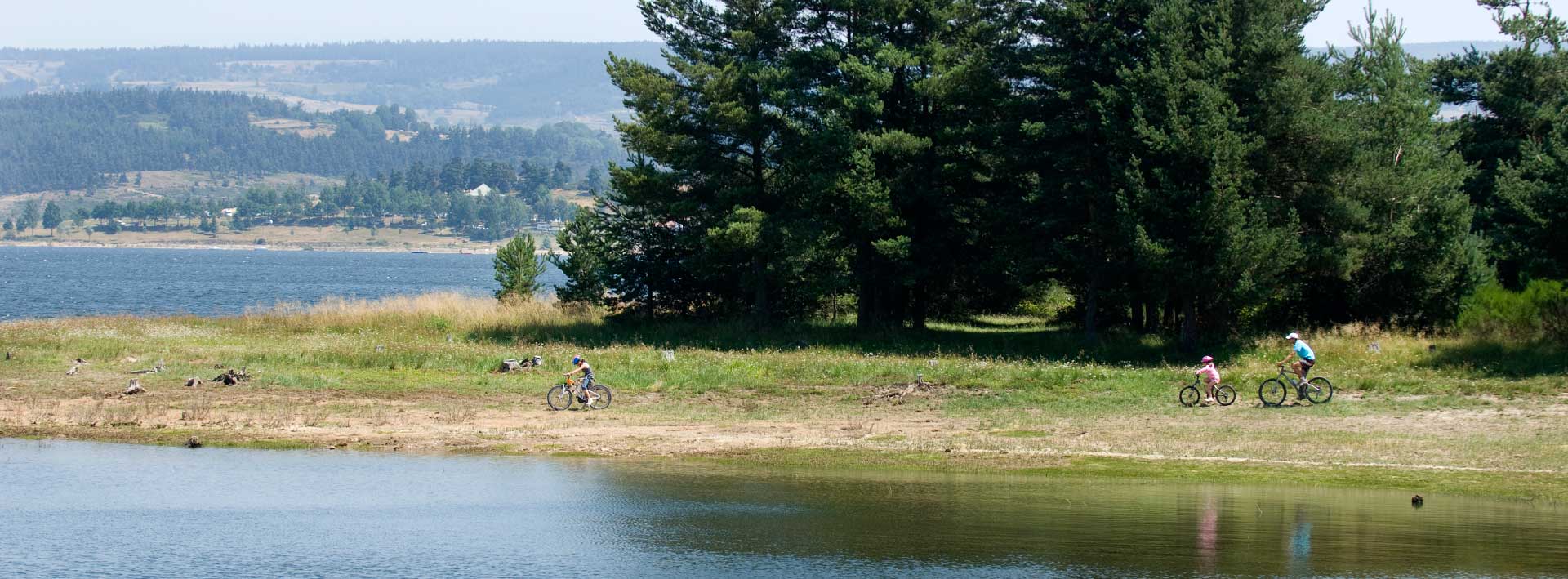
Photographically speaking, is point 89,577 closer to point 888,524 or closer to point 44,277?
point 888,524

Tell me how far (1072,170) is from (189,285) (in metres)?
102

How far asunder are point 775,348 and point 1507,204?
25384 millimetres

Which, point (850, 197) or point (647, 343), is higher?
point (850, 197)

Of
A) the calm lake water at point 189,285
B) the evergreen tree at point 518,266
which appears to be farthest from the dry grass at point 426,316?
the calm lake water at point 189,285

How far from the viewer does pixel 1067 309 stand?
53969 mm

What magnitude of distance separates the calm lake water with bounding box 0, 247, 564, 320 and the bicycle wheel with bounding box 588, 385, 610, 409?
31.6 m

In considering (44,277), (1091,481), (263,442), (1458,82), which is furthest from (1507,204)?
(44,277)

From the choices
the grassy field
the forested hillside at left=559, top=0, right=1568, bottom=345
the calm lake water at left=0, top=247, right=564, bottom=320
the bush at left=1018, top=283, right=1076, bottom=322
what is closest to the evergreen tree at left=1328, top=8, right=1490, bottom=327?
the forested hillside at left=559, top=0, right=1568, bottom=345

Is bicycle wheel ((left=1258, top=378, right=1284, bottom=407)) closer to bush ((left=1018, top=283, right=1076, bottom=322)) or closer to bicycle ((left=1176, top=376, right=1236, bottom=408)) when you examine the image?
bicycle ((left=1176, top=376, right=1236, bottom=408))

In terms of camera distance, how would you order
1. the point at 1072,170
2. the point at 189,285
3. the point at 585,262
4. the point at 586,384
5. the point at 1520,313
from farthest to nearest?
the point at 189,285, the point at 585,262, the point at 1072,170, the point at 1520,313, the point at 586,384

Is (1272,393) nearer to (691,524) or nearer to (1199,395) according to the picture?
(1199,395)

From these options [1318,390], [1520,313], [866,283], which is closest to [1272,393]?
[1318,390]

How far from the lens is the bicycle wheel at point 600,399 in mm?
29359

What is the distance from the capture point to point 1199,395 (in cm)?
3047
